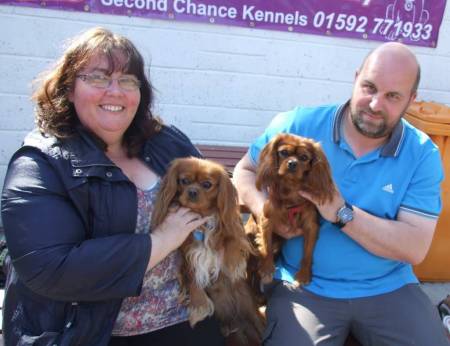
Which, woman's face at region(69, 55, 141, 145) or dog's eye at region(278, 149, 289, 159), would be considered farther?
dog's eye at region(278, 149, 289, 159)

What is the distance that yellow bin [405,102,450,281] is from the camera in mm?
3768

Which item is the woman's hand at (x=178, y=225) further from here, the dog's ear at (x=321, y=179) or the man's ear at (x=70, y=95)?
the man's ear at (x=70, y=95)

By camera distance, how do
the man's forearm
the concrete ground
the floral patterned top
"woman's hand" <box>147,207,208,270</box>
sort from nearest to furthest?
"woman's hand" <box>147,207,208,270</box> < the floral patterned top < the man's forearm < the concrete ground

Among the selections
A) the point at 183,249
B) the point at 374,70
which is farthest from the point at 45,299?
the point at 374,70

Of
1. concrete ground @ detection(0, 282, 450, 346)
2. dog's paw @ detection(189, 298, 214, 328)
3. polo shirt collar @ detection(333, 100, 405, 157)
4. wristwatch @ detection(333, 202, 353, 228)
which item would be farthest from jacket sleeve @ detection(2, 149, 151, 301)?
concrete ground @ detection(0, 282, 450, 346)

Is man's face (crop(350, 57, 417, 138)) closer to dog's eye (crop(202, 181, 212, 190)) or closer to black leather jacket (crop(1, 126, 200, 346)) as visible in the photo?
dog's eye (crop(202, 181, 212, 190))

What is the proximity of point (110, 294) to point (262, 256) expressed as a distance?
1105 millimetres

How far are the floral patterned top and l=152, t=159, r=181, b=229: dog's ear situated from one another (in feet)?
0.10

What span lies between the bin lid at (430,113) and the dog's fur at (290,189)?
165 cm

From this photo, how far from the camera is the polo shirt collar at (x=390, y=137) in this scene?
8.70 ft

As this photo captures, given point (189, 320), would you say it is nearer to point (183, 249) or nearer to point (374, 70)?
point (183, 249)

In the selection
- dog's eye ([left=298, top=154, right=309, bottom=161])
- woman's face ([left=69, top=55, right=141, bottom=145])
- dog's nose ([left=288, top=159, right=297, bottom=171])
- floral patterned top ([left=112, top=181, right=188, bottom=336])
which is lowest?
floral patterned top ([left=112, top=181, right=188, bottom=336])

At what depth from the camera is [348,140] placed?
274 centimetres

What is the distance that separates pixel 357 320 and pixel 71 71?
6.50 feet
